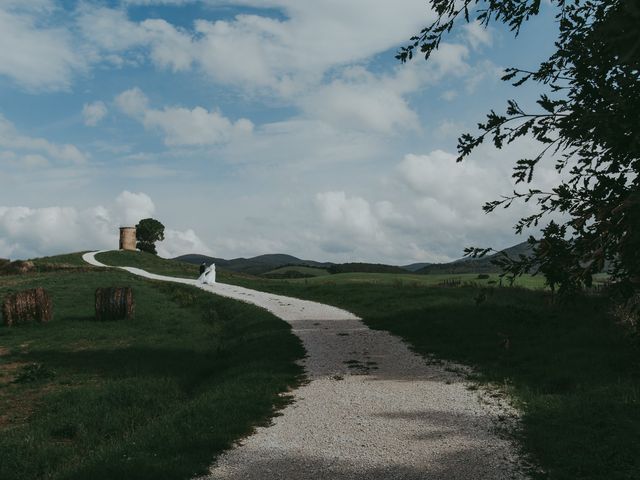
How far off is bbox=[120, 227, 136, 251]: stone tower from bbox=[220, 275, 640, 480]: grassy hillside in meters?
70.9

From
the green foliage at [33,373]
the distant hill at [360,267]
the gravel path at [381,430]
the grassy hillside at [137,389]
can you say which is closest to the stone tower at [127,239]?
the distant hill at [360,267]

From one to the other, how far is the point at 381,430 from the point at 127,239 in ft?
290

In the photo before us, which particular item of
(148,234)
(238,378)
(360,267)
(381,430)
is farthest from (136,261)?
(381,430)

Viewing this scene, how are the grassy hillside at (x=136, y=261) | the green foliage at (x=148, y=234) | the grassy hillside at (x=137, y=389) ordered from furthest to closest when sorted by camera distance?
the green foliage at (x=148, y=234)
the grassy hillside at (x=136, y=261)
the grassy hillside at (x=137, y=389)

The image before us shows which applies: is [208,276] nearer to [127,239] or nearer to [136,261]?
[136,261]

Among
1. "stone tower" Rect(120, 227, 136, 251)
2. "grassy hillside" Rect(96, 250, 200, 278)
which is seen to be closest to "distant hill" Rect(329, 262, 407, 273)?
"grassy hillside" Rect(96, 250, 200, 278)

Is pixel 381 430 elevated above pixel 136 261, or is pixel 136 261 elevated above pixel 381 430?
pixel 136 261

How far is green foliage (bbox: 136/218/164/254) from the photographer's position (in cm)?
9962

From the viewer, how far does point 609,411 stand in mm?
10141

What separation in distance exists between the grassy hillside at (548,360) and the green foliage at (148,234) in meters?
79.1

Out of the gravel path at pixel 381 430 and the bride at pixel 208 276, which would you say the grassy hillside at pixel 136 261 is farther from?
the gravel path at pixel 381 430

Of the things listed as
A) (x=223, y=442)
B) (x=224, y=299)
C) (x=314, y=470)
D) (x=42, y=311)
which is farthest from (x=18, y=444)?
(x=224, y=299)

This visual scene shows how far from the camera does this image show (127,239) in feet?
295

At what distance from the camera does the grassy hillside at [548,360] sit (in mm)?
8273
